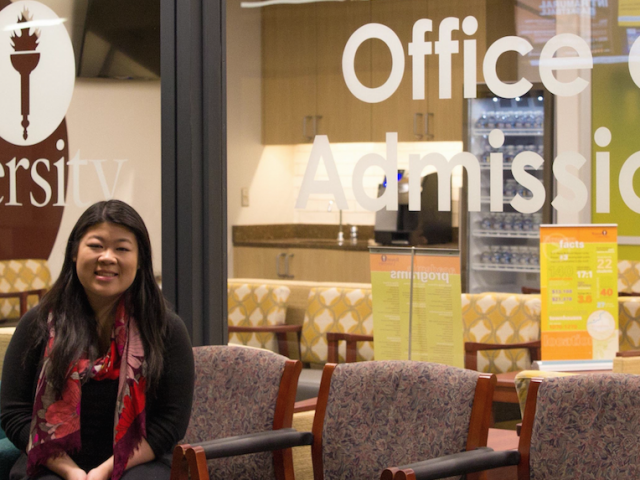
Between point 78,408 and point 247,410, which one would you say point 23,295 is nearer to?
point 247,410

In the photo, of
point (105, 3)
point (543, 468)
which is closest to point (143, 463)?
point (543, 468)

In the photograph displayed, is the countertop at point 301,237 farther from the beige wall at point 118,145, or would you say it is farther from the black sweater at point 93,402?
the black sweater at point 93,402

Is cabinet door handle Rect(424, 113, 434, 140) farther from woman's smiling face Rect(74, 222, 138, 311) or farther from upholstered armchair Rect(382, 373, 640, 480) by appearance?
woman's smiling face Rect(74, 222, 138, 311)

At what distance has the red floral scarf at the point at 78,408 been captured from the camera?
226cm

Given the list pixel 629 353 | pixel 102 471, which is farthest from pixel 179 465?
pixel 629 353

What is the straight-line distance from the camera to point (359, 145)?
3299 millimetres

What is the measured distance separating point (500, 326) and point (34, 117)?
2.27 meters

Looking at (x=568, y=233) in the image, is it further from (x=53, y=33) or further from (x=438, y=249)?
(x=53, y=33)

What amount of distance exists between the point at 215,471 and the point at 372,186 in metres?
1.24

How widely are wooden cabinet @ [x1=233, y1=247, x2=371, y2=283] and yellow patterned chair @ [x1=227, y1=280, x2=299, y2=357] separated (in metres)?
0.06

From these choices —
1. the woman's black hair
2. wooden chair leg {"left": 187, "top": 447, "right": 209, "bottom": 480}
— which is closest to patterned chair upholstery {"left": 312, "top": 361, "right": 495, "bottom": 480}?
wooden chair leg {"left": 187, "top": 447, "right": 209, "bottom": 480}

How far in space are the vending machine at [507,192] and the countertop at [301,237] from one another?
125 millimetres

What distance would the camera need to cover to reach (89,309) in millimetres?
2414

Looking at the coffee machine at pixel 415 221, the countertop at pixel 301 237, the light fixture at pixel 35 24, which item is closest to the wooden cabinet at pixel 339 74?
the coffee machine at pixel 415 221
